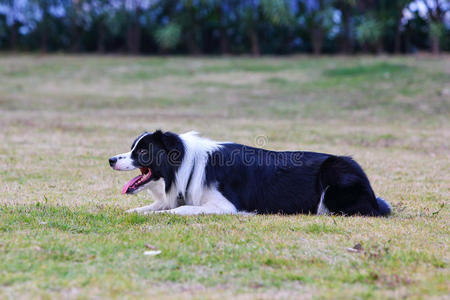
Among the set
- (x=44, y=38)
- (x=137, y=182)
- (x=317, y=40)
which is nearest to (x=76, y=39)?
(x=44, y=38)

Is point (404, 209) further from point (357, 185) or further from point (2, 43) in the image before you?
point (2, 43)

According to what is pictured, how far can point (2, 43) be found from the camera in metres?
37.4

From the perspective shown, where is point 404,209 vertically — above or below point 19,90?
below

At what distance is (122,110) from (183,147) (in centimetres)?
1418

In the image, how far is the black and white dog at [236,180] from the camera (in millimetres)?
6973

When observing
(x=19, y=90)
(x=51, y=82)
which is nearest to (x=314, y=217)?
(x=19, y=90)

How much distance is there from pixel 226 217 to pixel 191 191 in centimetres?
61

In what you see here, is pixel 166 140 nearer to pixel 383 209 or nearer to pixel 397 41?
pixel 383 209

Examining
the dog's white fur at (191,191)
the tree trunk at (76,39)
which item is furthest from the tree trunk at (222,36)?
the dog's white fur at (191,191)

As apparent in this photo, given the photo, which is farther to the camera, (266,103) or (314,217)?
(266,103)

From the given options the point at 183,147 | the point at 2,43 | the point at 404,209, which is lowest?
the point at 404,209

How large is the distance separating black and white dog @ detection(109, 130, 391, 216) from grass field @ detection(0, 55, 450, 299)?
0.35m

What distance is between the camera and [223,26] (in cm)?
3569

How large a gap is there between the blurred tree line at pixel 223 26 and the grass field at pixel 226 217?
7634mm
